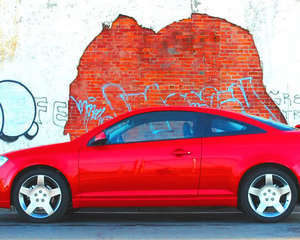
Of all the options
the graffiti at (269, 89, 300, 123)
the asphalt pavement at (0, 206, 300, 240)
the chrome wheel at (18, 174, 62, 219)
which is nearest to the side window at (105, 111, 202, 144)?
the chrome wheel at (18, 174, 62, 219)

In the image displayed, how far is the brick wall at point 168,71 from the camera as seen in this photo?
543 inches

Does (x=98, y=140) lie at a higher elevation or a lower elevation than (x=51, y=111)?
lower

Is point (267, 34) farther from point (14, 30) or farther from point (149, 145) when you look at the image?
point (149, 145)

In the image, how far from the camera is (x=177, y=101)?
45.3 ft

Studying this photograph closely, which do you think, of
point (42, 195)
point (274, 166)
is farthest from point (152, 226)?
point (274, 166)

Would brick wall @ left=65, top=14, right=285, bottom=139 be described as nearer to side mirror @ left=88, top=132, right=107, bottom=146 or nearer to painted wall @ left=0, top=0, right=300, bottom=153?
painted wall @ left=0, top=0, right=300, bottom=153

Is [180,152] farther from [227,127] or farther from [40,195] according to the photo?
[40,195]

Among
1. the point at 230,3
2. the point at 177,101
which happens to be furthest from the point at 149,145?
the point at 230,3

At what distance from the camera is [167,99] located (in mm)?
13812

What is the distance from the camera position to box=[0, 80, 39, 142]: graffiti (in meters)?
13.9

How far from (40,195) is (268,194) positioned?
2.74m

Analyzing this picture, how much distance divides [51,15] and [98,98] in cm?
207

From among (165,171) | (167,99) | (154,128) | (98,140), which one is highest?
(167,99)

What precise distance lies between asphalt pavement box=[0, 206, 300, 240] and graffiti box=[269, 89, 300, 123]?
17.2 ft
